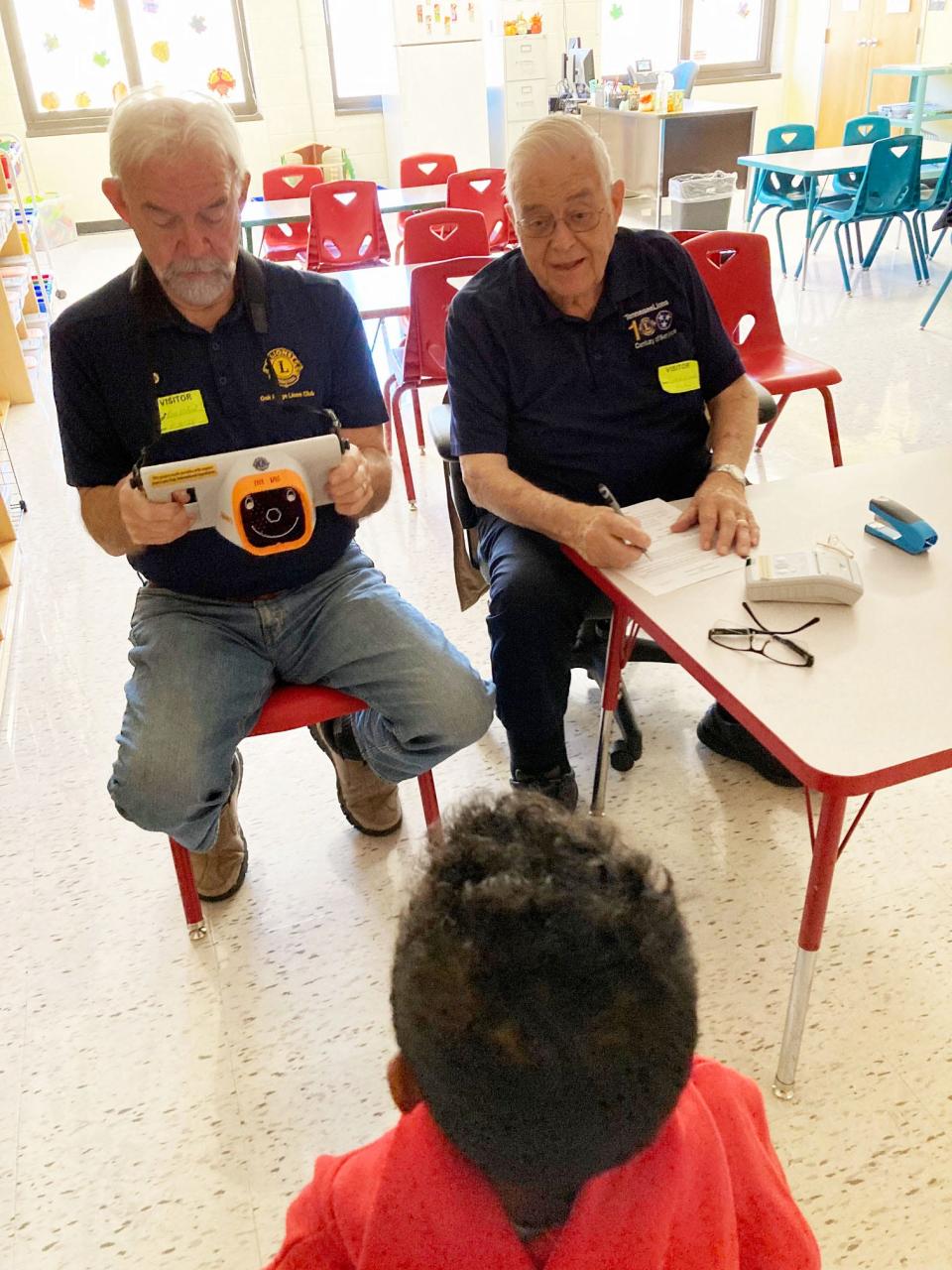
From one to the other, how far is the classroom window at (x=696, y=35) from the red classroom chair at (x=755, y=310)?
23.2 feet

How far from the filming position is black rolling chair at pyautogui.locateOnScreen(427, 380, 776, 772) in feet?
6.42

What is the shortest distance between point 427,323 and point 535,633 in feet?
5.66

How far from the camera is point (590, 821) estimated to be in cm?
59

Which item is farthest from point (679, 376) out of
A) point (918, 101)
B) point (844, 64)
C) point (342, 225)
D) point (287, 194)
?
point (844, 64)

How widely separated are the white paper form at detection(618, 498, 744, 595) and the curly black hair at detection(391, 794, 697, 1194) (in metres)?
0.85

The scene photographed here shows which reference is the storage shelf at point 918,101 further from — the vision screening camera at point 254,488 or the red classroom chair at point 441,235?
the vision screening camera at point 254,488

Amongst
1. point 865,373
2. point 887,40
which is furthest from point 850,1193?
point 887,40

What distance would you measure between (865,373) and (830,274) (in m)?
1.96

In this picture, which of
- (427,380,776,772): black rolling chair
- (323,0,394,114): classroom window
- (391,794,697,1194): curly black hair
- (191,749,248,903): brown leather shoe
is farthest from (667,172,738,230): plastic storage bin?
(391,794,697,1194): curly black hair

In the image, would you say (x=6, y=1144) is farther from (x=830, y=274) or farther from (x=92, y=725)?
(x=830, y=274)

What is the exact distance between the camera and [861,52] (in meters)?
8.60

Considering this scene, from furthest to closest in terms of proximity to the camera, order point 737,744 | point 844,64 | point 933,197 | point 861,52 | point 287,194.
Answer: point 844,64 < point 861,52 < point 287,194 < point 933,197 < point 737,744

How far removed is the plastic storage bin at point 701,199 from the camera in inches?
240

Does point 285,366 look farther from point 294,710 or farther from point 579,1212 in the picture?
point 579,1212
